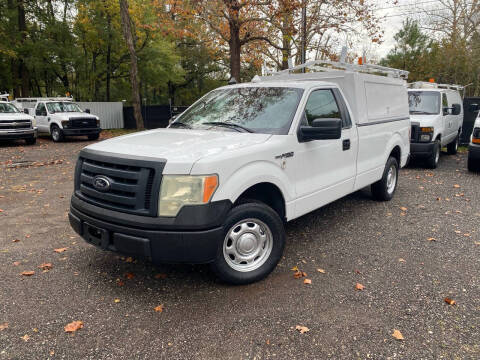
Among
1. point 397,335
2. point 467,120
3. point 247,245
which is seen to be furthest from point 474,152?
point 247,245

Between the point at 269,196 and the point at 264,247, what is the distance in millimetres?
557

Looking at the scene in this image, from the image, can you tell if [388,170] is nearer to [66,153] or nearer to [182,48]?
[66,153]

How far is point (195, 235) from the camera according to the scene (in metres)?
3.10

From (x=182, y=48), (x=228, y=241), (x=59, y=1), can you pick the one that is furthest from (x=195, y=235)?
(x=182, y=48)

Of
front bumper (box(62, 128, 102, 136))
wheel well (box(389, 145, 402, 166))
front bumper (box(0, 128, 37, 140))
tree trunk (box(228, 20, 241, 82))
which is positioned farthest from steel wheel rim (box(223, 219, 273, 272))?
front bumper (box(62, 128, 102, 136))

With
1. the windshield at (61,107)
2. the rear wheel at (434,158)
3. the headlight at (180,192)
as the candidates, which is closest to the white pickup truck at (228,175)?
the headlight at (180,192)

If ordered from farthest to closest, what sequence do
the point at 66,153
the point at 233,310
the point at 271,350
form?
1. the point at 66,153
2. the point at 233,310
3. the point at 271,350

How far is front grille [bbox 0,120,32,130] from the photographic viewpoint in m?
15.1

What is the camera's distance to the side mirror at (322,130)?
3.88 m

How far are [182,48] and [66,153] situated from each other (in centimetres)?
2380

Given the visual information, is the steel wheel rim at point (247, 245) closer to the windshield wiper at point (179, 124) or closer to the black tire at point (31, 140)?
the windshield wiper at point (179, 124)

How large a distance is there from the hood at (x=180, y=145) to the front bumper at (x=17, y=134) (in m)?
13.9

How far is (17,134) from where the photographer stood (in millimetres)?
15453

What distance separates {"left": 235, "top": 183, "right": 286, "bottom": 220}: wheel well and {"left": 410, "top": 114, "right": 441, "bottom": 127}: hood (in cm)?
741
